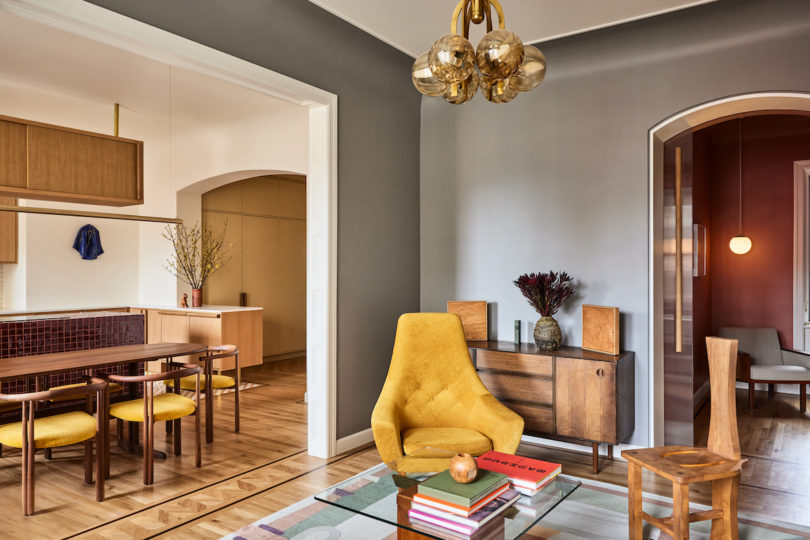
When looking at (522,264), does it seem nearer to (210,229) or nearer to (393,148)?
(393,148)

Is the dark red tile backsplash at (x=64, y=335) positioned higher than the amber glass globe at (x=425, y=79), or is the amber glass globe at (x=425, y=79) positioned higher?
the amber glass globe at (x=425, y=79)

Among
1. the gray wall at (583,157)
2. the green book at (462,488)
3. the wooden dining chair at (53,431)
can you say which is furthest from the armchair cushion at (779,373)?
the wooden dining chair at (53,431)

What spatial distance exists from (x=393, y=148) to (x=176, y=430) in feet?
8.75

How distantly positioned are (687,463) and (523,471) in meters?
0.82

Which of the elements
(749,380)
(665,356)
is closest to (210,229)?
(665,356)

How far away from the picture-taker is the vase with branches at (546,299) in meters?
3.87

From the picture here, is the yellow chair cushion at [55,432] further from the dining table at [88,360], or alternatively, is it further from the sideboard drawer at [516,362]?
the sideboard drawer at [516,362]

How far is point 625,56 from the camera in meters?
3.92

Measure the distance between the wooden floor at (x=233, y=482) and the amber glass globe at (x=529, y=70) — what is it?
2457 mm

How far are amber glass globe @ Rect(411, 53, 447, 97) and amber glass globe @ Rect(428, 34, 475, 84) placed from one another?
0.06 m

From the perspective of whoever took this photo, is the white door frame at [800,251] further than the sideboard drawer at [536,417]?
Yes

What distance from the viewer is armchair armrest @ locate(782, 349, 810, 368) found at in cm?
561

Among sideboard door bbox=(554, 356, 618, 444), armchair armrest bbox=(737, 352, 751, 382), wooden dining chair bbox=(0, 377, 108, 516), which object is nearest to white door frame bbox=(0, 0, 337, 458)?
wooden dining chair bbox=(0, 377, 108, 516)

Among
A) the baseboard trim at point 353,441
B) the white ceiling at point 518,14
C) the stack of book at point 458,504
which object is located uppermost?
the white ceiling at point 518,14
